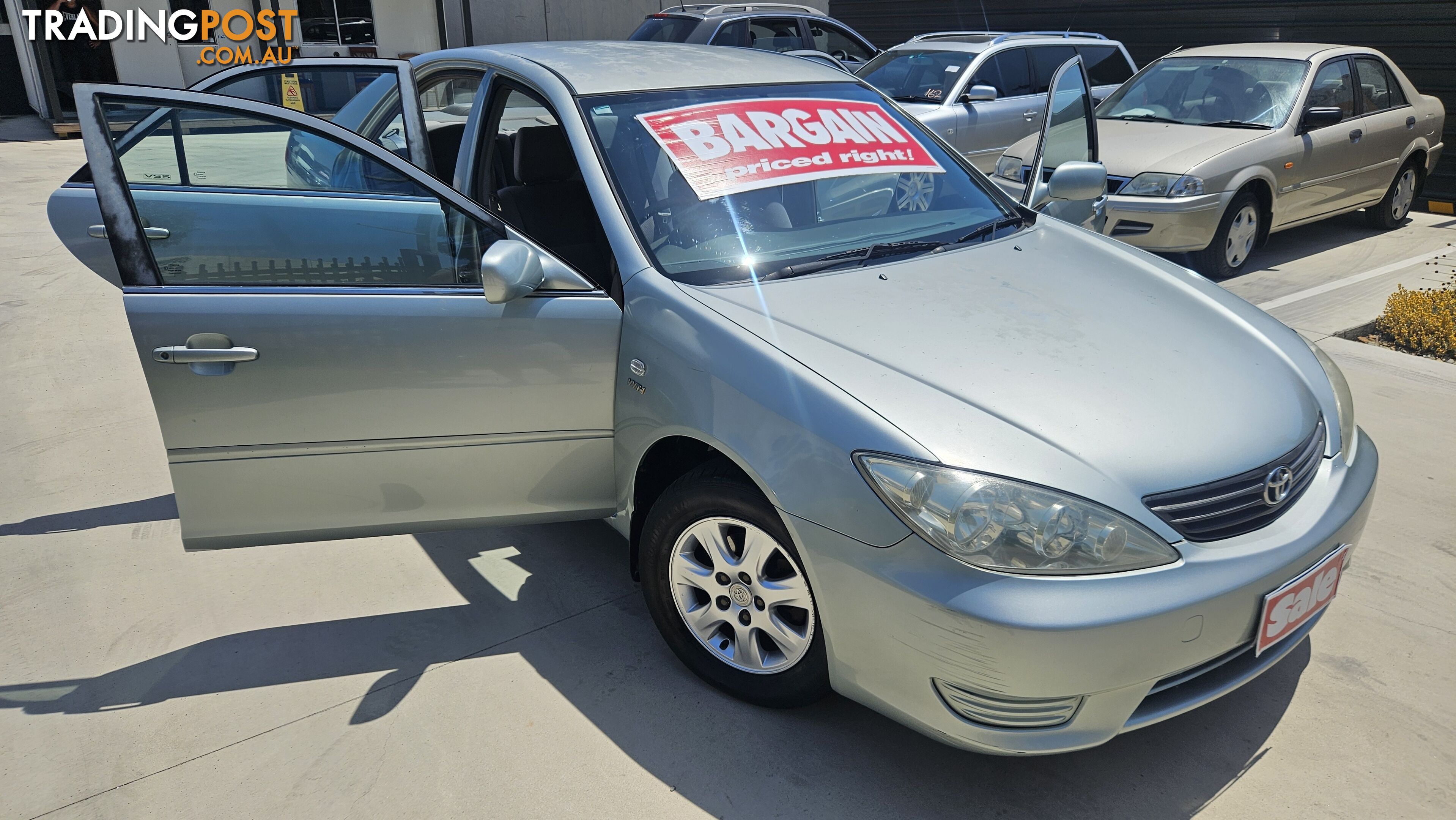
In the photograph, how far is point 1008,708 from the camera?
6.95 ft

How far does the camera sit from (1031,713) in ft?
6.96

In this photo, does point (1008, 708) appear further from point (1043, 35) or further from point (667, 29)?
point (667, 29)

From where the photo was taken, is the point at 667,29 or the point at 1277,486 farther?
the point at 667,29

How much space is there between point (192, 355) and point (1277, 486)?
2.76 metres

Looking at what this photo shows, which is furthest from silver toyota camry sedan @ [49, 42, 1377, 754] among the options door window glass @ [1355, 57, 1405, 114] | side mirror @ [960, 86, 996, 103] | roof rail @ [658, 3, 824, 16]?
roof rail @ [658, 3, 824, 16]

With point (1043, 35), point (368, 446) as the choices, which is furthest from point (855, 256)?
point (1043, 35)

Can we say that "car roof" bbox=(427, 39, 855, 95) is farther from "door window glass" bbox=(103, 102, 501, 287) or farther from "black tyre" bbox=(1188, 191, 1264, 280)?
"black tyre" bbox=(1188, 191, 1264, 280)

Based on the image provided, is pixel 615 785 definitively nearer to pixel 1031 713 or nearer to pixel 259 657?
pixel 1031 713

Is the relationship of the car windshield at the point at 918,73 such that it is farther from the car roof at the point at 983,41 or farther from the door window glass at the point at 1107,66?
the door window glass at the point at 1107,66

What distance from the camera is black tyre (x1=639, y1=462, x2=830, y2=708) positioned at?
95.7 inches

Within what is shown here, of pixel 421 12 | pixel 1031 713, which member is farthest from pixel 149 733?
pixel 421 12

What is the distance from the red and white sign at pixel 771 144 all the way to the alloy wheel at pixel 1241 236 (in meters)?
4.37

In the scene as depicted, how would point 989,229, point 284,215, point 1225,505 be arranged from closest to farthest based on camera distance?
point 1225,505, point 284,215, point 989,229

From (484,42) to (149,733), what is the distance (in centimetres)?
1804
